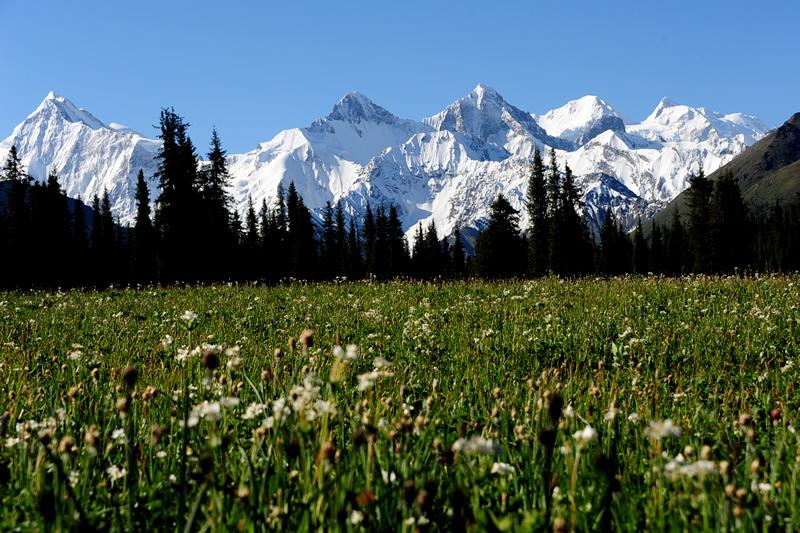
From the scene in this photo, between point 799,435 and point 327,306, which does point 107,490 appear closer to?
point 799,435

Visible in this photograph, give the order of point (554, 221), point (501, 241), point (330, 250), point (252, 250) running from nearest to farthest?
point (554, 221)
point (501, 241)
point (252, 250)
point (330, 250)

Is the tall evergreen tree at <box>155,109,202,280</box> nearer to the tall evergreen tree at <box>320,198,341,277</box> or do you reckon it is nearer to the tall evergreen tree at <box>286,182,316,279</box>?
the tall evergreen tree at <box>286,182,316,279</box>

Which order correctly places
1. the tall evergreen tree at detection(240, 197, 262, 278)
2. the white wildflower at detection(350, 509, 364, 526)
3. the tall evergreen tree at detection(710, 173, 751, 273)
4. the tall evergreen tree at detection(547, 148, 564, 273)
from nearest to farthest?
the white wildflower at detection(350, 509, 364, 526)
the tall evergreen tree at detection(710, 173, 751, 273)
the tall evergreen tree at detection(547, 148, 564, 273)
the tall evergreen tree at detection(240, 197, 262, 278)

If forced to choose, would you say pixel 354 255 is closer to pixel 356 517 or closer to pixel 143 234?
pixel 143 234

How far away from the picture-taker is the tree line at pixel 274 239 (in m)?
41.9

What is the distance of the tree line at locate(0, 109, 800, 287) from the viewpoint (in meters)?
41.9

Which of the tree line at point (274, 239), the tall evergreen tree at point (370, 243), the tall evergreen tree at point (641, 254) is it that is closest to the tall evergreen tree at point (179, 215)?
the tree line at point (274, 239)

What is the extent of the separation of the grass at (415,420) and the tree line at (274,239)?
11.0 m

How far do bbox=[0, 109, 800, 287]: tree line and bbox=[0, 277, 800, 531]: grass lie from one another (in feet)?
36.0

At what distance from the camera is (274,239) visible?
77.8 meters

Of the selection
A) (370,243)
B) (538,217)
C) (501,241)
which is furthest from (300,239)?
(538,217)

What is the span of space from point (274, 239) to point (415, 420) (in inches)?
3035

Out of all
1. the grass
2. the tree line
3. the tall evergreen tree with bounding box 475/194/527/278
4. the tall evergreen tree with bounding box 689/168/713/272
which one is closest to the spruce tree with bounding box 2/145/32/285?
the tree line

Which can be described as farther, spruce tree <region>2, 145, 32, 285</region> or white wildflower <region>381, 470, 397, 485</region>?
spruce tree <region>2, 145, 32, 285</region>
